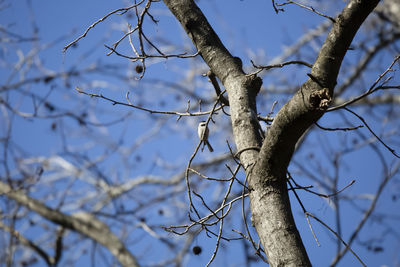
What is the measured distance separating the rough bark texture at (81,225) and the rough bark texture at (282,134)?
254 centimetres

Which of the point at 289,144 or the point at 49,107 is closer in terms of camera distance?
the point at 289,144

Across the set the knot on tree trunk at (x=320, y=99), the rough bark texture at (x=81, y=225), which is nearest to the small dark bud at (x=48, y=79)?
the rough bark texture at (x=81, y=225)

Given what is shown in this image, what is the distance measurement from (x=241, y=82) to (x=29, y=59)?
3513 mm

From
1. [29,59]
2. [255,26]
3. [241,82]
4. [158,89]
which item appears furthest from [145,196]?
[255,26]

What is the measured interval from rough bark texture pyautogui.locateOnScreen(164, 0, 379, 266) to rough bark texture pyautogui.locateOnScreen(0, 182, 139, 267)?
2538mm

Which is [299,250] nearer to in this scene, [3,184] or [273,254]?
[273,254]

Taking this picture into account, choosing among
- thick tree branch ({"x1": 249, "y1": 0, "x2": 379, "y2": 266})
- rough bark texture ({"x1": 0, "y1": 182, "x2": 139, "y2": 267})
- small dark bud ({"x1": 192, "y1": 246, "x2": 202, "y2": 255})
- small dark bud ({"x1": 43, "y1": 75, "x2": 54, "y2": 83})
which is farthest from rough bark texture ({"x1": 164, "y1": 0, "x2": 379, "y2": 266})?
small dark bud ({"x1": 43, "y1": 75, "x2": 54, "y2": 83})

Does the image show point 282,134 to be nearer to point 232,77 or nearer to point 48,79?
point 232,77

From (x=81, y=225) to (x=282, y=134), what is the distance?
119 inches

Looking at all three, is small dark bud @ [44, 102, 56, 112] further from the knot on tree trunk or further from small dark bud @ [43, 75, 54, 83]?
the knot on tree trunk

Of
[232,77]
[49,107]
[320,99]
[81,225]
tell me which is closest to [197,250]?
[232,77]

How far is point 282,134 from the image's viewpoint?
4.21 ft

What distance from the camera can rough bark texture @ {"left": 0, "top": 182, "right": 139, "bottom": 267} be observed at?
3645mm

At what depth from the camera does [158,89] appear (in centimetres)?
580
